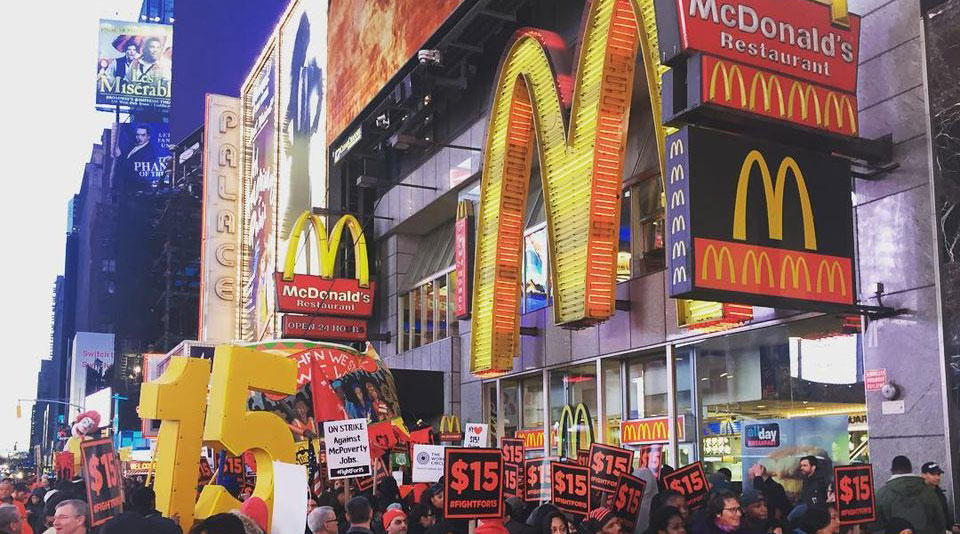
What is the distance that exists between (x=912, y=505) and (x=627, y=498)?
2.74 metres

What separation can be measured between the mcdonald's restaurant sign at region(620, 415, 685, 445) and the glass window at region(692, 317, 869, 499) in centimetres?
70

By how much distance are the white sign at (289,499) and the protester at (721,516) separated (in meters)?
3.31

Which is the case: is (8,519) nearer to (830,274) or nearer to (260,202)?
(830,274)

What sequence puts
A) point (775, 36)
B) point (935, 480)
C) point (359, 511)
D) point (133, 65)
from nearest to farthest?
point (359, 511) → point (935, 480) → point (775, 36) → point (133, 65)

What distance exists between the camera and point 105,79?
12494 cm

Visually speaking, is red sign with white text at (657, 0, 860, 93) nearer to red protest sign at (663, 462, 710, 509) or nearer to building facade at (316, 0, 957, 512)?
building facade at (316, 0, 957, 512)

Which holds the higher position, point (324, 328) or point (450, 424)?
point (324, 328)

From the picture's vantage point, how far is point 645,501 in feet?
37.0

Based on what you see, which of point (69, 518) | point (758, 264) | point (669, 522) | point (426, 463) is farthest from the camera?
point (426, 463)

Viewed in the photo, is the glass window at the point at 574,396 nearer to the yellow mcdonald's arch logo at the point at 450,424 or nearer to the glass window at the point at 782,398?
the glass window at the point at 782,398

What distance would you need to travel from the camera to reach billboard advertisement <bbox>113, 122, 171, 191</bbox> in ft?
383

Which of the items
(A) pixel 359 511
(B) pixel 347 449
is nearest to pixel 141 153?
(B) pixel 347 449

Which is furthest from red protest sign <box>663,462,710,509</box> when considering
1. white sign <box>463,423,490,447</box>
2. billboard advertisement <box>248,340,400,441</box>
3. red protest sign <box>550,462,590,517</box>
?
billboard advertisement <box>248,340,400,441</box>

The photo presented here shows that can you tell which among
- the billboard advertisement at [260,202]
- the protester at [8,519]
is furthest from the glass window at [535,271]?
the billboard advertisement at [260,202]
